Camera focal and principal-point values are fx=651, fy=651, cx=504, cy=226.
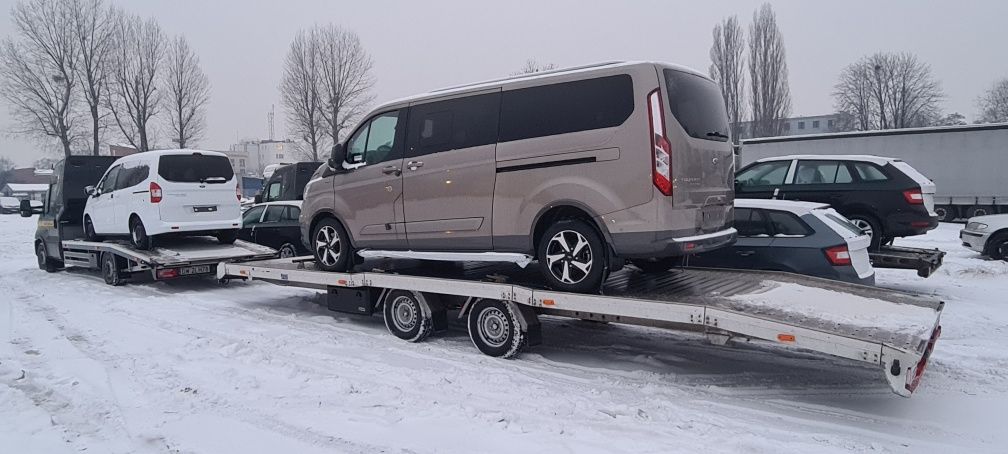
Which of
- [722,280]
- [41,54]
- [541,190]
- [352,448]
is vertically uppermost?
[41,54]

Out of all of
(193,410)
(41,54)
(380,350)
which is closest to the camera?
(193,410)

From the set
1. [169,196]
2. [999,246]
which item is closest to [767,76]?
[999,246]

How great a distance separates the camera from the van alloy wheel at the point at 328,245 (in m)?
7.68

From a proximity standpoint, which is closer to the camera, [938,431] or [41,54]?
[938,431]

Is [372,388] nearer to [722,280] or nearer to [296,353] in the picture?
[296,353]

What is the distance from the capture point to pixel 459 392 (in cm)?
521

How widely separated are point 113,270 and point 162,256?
1691 millimetres

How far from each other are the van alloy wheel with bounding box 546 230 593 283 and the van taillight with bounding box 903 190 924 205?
637 centimetres

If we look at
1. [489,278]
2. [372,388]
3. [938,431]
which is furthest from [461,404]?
[938,431]

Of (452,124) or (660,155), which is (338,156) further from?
(660,155)

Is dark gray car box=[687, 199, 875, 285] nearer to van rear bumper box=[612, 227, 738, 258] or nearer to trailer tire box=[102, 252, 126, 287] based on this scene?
van rear bumper box=[612, 227, 738, 258]

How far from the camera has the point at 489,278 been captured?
21.1 ft

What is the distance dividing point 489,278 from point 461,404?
68.2 inches

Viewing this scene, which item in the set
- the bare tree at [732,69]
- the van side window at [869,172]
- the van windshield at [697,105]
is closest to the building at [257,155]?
the bare tree at [732,69]
